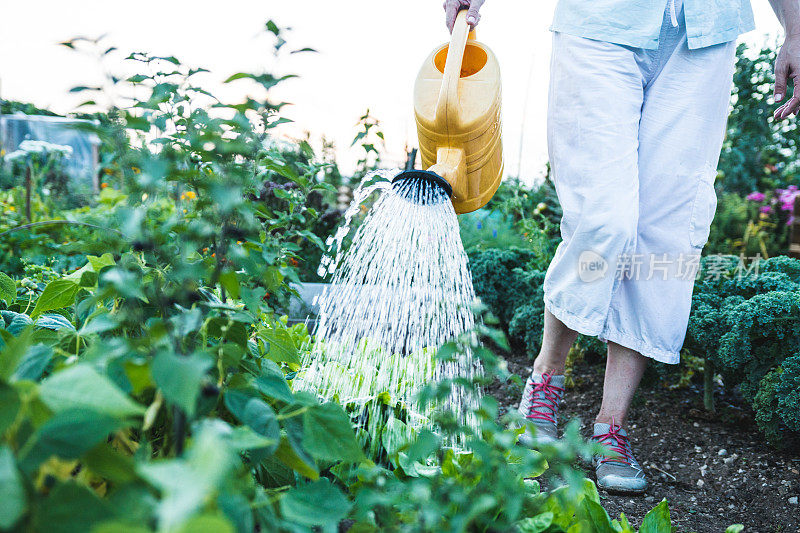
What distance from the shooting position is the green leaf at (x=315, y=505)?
0.65m

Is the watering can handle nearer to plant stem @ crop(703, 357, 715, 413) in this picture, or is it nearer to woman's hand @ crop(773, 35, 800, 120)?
woman's hand @ crop(773, 35, 800, 120)

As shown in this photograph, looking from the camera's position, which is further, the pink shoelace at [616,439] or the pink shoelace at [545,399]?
the pink shoelace at [545,399]

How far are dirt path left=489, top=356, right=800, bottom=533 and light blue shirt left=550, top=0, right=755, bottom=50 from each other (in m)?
1.23

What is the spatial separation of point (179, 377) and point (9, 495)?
15cm

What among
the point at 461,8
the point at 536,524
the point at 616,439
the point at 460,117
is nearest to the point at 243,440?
the point at 536,524

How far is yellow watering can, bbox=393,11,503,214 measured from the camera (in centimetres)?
165

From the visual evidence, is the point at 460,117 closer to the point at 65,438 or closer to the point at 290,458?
the point at 290,458

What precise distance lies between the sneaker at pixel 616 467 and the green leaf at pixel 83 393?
1349 millimetres

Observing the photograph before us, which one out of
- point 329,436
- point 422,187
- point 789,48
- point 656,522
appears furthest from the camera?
point 789,48

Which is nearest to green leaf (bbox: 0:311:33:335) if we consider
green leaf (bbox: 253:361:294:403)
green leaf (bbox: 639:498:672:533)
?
green leaf (bbox: 253:361:294:403)

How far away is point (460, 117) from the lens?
1.66 m

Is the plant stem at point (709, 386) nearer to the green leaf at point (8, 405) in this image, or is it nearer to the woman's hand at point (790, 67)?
the woman's hand at point (790, 67)

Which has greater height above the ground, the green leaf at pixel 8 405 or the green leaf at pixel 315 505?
the green leaf at pixel 8 405

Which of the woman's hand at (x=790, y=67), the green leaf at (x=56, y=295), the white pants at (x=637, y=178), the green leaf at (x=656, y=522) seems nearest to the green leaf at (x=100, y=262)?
the green leaf at (x=56, y=295)
